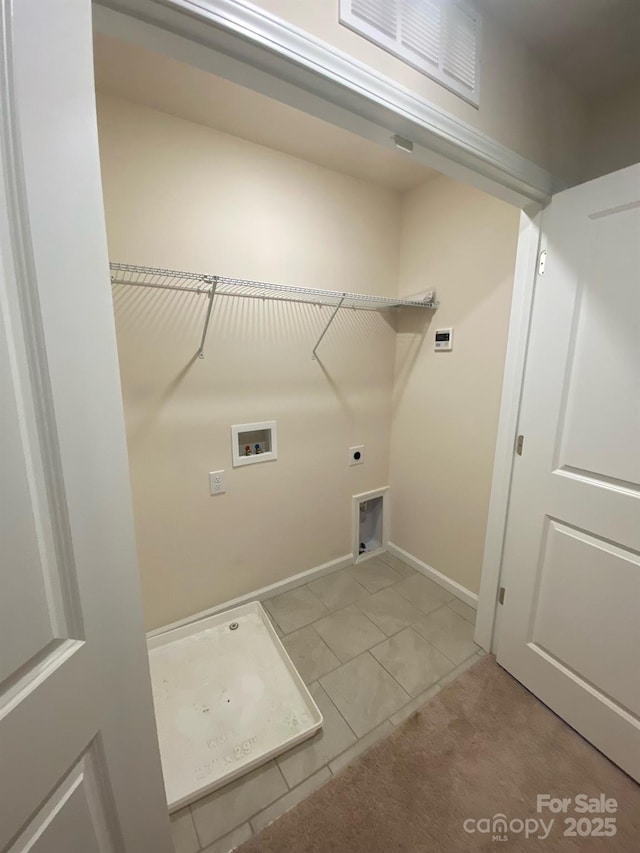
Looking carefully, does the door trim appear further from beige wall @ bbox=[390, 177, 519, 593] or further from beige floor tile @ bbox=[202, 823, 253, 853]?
beige floor tile @ bbox=[202, 823, 253, 853]

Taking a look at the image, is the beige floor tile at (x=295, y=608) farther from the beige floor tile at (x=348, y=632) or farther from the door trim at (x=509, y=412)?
the door trim at (x=509, y=412)

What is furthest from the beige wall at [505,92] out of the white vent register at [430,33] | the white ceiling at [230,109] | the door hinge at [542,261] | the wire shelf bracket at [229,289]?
the wire shelf bracket at [229,289]

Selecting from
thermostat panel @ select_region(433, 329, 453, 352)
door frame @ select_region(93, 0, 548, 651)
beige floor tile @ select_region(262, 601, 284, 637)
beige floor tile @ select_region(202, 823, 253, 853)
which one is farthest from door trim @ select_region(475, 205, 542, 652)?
beige floor tile @ select_region(202, 823, 253, 853)

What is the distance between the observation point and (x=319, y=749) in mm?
1314

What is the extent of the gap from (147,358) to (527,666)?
7.36 ft

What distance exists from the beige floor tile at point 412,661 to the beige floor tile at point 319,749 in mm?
348

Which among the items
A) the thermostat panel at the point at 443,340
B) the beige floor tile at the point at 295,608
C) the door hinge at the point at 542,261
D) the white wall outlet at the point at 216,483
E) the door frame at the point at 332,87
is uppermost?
the door frame at the point at 332,87

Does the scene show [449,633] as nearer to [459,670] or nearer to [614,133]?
[459,670]

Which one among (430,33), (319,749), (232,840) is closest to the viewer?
(430,33)

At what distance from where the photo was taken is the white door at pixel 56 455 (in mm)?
465

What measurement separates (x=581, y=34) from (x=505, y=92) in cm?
29

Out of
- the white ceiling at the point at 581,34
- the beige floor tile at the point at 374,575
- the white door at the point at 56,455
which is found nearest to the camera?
the white door at the point at 56,455

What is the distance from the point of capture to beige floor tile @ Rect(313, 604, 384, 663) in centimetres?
175

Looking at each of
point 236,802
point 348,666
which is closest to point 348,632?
point 348,666
